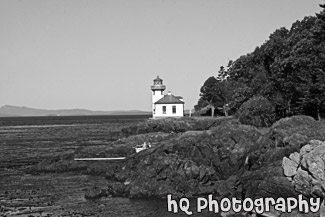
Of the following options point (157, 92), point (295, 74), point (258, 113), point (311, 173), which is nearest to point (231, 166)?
point (311, 173)

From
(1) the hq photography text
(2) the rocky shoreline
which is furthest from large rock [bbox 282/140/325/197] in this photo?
(1) the hq photography text

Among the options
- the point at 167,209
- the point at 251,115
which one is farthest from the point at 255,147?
the point at 251,115

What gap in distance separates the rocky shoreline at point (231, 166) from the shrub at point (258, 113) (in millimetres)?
24067

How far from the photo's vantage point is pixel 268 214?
21969mm

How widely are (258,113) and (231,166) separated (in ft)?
97.3

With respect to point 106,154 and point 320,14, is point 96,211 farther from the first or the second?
point 320,14

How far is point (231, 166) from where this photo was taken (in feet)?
111

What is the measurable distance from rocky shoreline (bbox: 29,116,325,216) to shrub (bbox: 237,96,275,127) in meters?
24.1

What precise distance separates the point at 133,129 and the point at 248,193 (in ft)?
180

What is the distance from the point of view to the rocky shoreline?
24.0 metres

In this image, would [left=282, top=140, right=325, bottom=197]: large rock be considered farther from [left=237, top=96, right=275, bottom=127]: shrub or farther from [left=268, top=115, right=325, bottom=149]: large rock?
[left=237, top=96, right=275, bottom=127]: shrub

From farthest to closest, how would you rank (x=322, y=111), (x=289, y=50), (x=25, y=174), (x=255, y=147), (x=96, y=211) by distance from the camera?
(x=289, y=50), (x=322, y=111), (x=25, y=174), (x=255, y=147), (x=96, y=211)

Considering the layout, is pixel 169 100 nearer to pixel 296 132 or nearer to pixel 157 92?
pixel 157 92

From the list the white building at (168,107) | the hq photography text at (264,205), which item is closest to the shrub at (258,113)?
the white building at (168,107)
